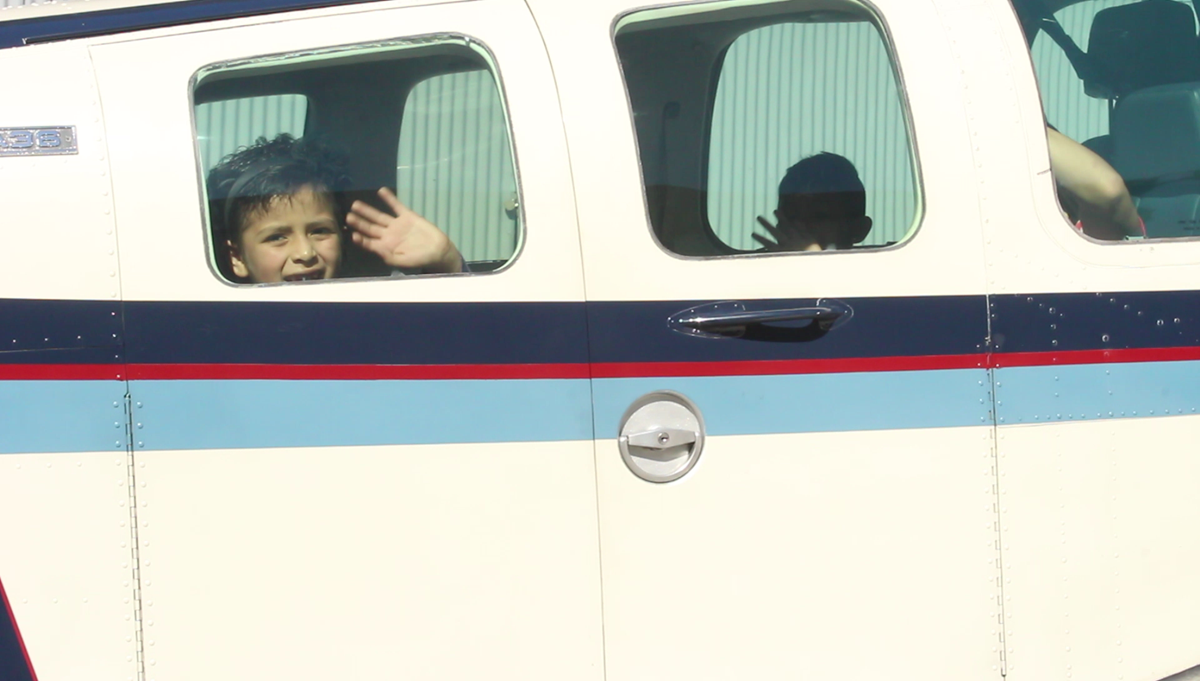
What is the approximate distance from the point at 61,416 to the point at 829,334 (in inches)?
66.4

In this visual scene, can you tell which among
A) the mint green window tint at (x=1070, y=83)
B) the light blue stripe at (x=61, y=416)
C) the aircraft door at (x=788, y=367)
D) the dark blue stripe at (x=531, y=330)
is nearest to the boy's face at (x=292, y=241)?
the dark blue stripe at (x=531, y=330)

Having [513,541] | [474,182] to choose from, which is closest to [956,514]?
[513,541]

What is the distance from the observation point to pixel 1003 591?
2650 mm

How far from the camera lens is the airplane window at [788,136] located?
2682 mm

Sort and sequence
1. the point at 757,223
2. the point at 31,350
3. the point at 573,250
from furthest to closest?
the point at 757,223
the point at 573,250
the point at 31,350

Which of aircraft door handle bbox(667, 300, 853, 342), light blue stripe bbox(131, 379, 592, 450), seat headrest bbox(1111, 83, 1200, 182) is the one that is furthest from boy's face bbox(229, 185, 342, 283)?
seat headrest bbox(1111, 83, 1200, 182)

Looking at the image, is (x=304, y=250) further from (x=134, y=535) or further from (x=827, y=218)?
(x=827, y=218)

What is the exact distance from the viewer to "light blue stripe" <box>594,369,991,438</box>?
8.29ft

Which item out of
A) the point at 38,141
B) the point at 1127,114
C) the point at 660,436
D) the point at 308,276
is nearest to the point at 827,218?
the point at 660,436

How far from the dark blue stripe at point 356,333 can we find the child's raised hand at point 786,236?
532 millimetres

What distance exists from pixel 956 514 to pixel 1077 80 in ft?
5.02

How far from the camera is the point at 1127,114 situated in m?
3.06

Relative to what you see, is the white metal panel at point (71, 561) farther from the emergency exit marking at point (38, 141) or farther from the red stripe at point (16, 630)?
the emergency exit marking at point (38, 141)

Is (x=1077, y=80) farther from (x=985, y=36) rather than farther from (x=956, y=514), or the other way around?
(x=956, y=514)
